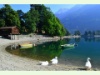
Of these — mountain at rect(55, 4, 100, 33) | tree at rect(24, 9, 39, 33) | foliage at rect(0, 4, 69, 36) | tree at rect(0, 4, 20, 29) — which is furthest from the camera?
tree at rect(24, 9, 39, 33)

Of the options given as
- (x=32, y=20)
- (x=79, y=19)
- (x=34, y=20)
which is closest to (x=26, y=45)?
(x=32, y=20)

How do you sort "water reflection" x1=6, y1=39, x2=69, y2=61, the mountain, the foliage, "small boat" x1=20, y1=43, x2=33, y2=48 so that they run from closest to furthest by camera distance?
the mountain → the foliage → "water reflection" x1=6, y1=39, x2=69, y2=61 → "small boat" x1=20, y1=43, x2=33, y2=48

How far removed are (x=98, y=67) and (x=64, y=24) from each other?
255 centimetres

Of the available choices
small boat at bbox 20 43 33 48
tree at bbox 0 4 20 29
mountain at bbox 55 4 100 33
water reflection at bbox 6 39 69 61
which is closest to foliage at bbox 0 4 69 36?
tree at bbox 0 4 20 29

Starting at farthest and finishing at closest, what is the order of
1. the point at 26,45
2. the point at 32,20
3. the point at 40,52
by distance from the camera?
the point at 26,45, the point at 40,52, the point at 32,20

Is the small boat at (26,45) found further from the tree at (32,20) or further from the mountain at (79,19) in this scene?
the mountain at (79,19)

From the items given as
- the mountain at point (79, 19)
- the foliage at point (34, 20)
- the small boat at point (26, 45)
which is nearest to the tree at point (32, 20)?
the foliage at point (34, 20)

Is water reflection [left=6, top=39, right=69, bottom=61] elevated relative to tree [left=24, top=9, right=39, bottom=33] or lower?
lower

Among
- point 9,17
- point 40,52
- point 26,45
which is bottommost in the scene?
point 40,52

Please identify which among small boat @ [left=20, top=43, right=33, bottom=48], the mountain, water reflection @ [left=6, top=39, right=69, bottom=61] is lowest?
water reflection @ [left=6, top=39, right=69, bottom=61]

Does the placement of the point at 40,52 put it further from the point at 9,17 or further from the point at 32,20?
the point at 9,17

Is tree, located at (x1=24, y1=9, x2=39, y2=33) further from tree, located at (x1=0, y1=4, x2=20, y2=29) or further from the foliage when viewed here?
tree, located at (x1=0, y1=4, x2=20, y2=29)
